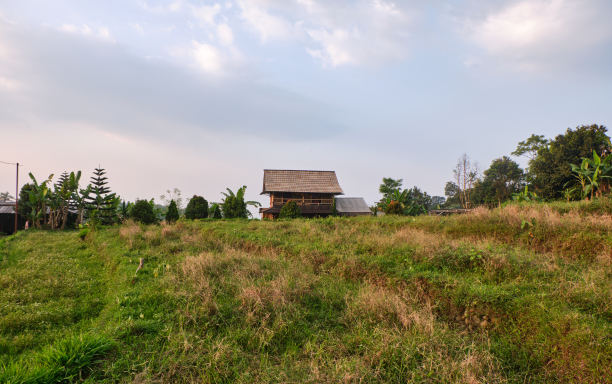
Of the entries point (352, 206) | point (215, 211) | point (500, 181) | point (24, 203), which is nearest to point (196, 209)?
point (215, 211)

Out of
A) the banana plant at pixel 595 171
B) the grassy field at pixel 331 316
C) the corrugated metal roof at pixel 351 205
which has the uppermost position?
the banana plant at pixel 595 171

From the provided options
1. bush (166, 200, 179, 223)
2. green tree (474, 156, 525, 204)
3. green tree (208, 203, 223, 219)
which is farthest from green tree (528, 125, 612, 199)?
bush (166, 200, 179, 223)

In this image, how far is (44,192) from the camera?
914 inches

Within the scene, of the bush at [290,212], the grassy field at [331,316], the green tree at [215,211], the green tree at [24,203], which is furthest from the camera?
the green tree at [215,211]

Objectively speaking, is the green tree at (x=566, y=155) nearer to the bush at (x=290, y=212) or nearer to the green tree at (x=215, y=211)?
the bush at (x=290, y=212)

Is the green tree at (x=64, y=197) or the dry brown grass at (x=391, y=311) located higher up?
the green tree at (x=64, y=197)

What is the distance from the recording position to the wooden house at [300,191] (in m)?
30.7

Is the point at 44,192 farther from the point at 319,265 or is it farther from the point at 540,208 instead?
the point at 540,208

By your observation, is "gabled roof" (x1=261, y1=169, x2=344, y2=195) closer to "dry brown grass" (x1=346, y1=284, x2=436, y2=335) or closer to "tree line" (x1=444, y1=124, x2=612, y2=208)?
"tree line" (x1=444, y1=124, x2=612, y2=208)

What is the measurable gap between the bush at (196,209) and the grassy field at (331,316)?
16579 mm

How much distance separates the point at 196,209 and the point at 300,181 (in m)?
11.6

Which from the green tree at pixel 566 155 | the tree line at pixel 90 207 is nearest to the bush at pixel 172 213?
the tree line at pixel 90 207

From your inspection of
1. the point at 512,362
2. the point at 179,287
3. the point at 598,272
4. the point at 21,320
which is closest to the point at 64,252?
the point at 21,320

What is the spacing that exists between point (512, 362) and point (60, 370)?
5970mm
